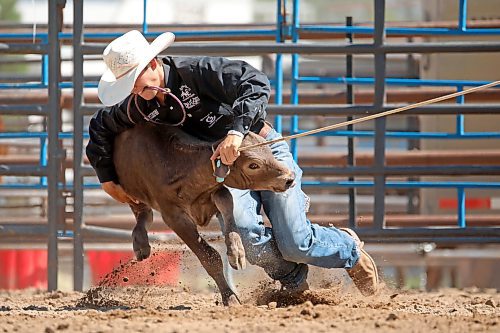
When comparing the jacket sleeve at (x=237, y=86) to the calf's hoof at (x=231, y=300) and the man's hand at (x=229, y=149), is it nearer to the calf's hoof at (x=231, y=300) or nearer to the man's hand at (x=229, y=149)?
the man's hand at (x=229, y=149)

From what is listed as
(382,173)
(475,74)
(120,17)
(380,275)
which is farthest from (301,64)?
(120,17)

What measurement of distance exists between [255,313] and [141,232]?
81cm

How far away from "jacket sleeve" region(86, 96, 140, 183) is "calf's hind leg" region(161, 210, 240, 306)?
1.43 feet

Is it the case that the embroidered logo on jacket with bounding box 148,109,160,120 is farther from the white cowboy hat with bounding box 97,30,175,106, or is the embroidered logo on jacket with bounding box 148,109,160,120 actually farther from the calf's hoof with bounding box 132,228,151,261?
the calf's hoof with bounding box 132,228,151,261

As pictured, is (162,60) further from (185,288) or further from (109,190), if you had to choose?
(185,288)

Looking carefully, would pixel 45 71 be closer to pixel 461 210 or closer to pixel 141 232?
pixel 141 232

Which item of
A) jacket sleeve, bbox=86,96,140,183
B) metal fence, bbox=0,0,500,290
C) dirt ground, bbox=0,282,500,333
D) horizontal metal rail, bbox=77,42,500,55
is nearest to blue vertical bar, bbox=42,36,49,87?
metal fence, bbox=0,0,500,290

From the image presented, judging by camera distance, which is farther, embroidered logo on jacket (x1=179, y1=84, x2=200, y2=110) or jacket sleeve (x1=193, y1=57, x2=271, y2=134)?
embroidered logo on jacket (x1=179, y1=84, x2=200, y2=110)

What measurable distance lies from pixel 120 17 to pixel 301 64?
8492 millimetres

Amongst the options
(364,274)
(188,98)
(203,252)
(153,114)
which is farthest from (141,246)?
(364,274)

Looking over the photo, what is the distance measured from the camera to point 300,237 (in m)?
4.35

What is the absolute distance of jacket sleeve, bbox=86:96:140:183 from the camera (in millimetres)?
4406

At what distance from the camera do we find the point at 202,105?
426cm

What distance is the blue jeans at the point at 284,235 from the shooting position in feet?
14.2
